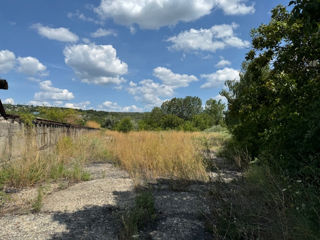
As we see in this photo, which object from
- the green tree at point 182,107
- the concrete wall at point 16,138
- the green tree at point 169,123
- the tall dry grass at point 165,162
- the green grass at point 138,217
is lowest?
the green grass at point 138,217

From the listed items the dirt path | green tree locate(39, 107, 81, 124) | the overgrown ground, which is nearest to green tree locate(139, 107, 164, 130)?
green tree locate(39, 107, 81, 124)

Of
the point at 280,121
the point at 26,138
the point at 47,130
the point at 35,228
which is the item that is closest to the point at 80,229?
the point at 35,228

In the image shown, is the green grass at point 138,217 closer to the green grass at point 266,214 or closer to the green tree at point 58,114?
the green grass at point 266,214

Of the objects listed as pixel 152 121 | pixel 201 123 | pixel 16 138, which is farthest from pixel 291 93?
pixel 201 123

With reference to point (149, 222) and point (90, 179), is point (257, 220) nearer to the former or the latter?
point (149, 222)

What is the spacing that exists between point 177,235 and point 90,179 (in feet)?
10.00

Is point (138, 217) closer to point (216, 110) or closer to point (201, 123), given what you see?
point (201, 123)

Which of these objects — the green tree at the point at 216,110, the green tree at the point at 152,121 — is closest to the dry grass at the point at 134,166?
the green tree at the point at 152,121

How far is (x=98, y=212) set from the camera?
3.15 meters

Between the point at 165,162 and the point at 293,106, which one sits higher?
the point at 293,106

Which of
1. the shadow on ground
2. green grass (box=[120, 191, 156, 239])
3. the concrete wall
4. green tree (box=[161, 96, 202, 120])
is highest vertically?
green tree (box=[161, 96, 202, 120])

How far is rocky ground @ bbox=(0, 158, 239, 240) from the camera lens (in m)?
2.57

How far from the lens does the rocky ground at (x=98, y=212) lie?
2.57 m

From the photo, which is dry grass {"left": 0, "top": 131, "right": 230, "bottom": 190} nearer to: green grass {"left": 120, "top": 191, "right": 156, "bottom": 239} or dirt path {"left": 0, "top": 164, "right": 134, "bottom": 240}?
dirt path {"left": 0, "top": 164, "right": 134, "bottom": 240}
